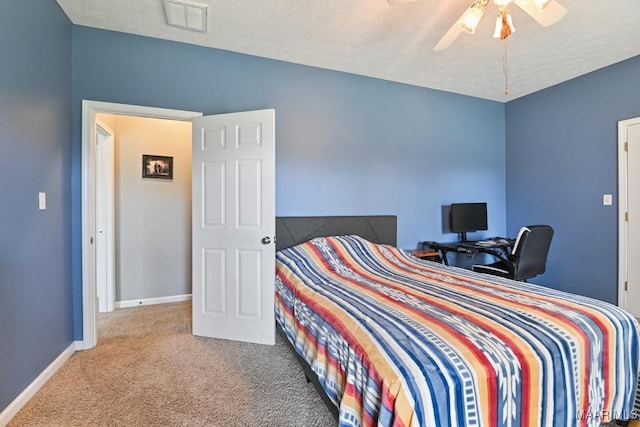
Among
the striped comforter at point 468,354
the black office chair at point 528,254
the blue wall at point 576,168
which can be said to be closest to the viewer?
the striped comforter at point 468,354

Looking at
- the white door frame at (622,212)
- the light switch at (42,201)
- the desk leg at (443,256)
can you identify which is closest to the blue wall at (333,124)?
the desk leg at (443,256)

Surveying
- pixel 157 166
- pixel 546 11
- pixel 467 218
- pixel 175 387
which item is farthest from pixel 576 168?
pixel 157 166

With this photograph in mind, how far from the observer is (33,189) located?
1.92 metres

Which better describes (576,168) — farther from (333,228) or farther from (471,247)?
(333,228)

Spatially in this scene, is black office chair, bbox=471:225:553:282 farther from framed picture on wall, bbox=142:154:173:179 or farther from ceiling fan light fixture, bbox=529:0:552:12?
framed picture on wall, bbox=142:154:173:179

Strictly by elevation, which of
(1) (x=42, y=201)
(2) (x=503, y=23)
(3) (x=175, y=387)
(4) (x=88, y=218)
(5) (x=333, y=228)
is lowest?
(3) (x=175, y=387)

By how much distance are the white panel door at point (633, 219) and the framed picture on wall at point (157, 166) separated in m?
4.97

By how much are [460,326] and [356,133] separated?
8.39 ft

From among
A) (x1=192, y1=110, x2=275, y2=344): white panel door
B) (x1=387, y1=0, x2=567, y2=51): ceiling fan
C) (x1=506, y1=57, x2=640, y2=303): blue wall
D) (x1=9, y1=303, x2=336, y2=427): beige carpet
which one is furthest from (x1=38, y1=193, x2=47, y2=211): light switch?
(x1=506, y1=57, x2=640, y2=303): blue wall

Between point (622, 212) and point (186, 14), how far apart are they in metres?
4.45

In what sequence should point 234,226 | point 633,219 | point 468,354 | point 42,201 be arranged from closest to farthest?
point 468,354 < point 42,201 < point 234,226 < point 633,219

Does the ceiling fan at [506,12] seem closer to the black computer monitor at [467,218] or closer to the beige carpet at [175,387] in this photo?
the black computer monitor at [467,218]

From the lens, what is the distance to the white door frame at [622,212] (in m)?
3.12

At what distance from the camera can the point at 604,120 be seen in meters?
3.29
